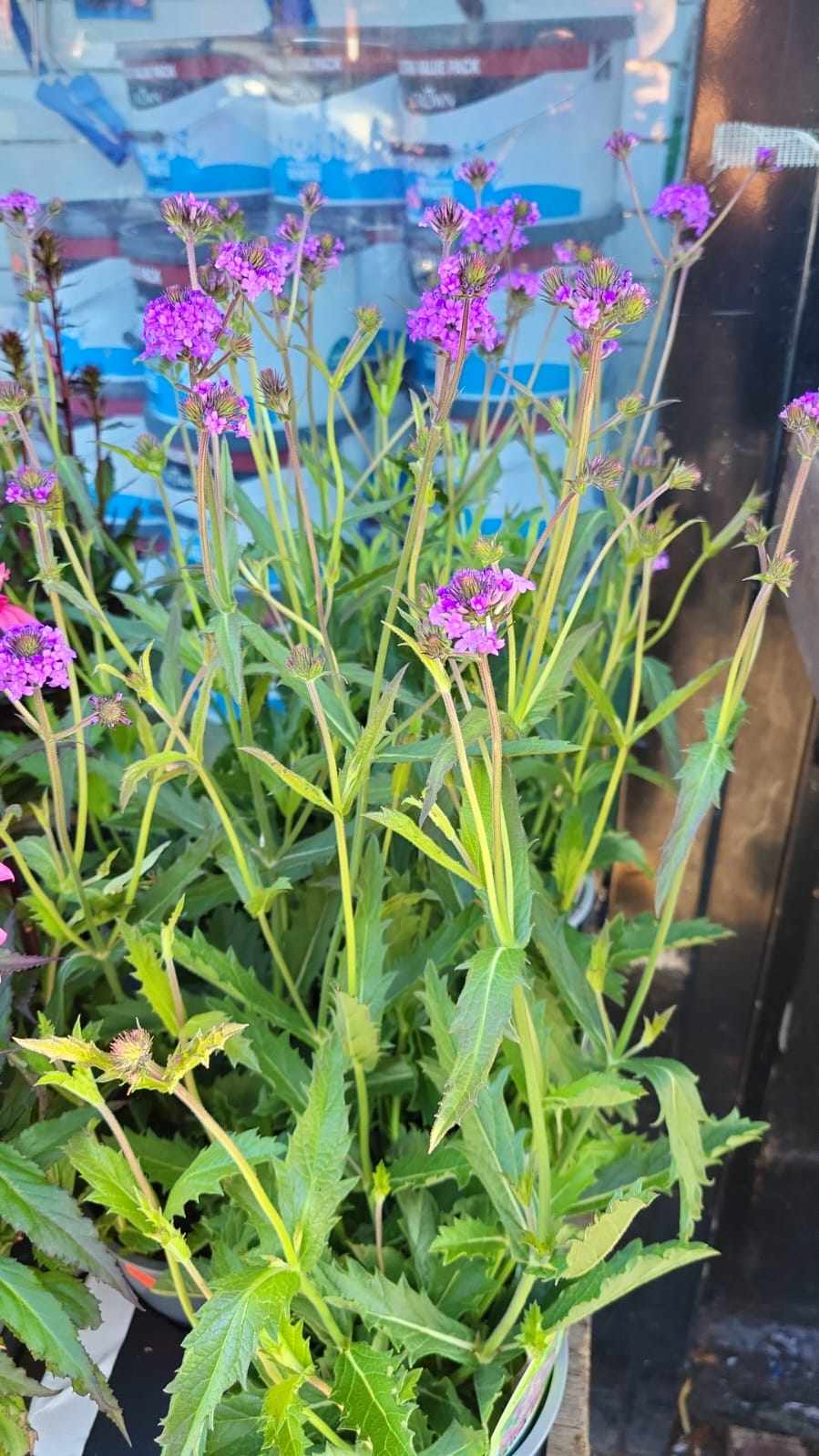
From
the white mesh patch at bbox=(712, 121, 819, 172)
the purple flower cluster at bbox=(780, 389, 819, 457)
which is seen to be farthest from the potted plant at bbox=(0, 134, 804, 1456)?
the white mesh patch at bbox=(712, 121, 819, 172)

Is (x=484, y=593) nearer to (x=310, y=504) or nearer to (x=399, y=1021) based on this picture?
(x=399, y=1021)

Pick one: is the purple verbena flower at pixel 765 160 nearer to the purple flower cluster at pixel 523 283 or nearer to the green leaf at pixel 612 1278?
the purple flower cluster at pixel 523 283

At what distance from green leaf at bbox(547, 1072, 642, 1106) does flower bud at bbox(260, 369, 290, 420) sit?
1.00ft

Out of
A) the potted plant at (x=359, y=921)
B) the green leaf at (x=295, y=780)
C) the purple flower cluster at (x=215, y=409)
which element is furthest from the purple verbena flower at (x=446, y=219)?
the green leaf at (x=295, y=780)

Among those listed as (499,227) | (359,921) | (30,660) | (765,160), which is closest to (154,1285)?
(359,921)

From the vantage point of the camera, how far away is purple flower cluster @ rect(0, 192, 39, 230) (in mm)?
529

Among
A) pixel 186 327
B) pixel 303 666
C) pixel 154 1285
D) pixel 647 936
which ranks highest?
pixel 186 327

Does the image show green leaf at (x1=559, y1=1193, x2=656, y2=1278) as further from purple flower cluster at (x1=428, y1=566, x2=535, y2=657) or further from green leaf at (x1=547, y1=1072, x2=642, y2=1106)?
purple flower cluster at (x1=428, y1=566, x2=535, y2=657)

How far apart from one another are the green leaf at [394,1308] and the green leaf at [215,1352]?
68 mm

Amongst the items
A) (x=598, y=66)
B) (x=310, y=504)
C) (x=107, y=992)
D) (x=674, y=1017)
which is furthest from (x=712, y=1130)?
(x=598, y=66)

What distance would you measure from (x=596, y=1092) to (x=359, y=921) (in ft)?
0.40

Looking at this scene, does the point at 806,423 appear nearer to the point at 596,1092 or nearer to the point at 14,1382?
the point at 596,1092

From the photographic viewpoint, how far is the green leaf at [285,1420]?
38 centimetres

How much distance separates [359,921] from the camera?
1.55ft
